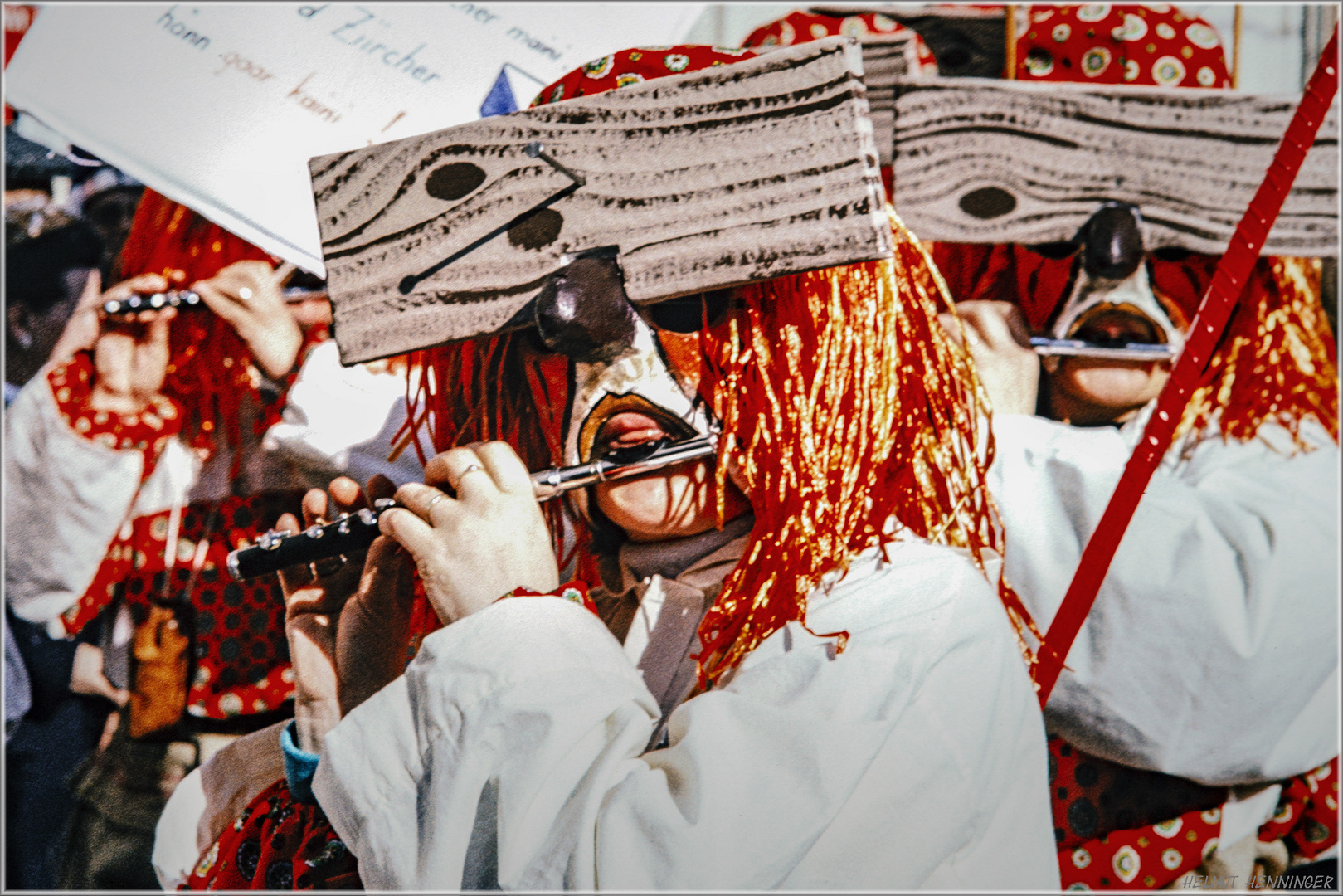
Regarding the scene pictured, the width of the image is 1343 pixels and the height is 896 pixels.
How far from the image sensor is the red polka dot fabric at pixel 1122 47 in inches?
51.7

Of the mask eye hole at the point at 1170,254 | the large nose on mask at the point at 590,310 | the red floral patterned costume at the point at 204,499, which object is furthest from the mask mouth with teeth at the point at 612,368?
the mask eye hole at the point at 1170,254

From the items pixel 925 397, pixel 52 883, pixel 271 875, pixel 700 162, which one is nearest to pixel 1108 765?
pixel 925 397

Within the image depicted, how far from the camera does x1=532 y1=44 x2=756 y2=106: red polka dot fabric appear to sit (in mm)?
1219

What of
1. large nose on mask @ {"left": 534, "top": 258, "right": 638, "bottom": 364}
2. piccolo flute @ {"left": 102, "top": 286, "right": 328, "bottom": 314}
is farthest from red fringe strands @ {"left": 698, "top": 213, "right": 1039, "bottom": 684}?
piccolo flute @ {"left": 102, "top": 286, "right": 328, "bottom": 314}

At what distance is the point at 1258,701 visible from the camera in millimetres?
1229

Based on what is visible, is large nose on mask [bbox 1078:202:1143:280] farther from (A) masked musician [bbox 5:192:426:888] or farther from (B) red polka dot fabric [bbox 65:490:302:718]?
(B) red polka dot fabric [bbox 65:490:302:718]

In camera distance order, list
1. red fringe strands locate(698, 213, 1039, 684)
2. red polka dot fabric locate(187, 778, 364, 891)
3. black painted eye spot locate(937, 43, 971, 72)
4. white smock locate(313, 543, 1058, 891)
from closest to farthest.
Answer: white smock locate(313, 543, 1058, 891) → red fringe strands locate(698, 213, 1039, 684) → red polka dot fabric locate(187, 778, 364, 891) → black painted eye spot locate(937, 43, 971, 72)

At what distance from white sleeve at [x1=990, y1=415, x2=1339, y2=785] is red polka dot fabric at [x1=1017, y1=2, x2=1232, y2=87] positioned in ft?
1.50

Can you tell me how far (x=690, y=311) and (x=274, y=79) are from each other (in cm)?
64

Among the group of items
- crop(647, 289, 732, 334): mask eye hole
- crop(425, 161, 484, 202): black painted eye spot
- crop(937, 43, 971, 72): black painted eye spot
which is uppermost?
crop(937, 43, 971, 72): black painted eye spot

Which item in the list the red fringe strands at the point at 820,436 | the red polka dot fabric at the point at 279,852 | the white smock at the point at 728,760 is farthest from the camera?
the red polka dot fabric at the point at 279,852

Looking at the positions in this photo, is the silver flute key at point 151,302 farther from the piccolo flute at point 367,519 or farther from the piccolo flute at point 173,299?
the piccolo flute at point 367,519

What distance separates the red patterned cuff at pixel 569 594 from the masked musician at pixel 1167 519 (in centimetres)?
50

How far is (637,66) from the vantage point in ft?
4.04
